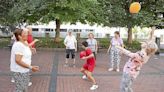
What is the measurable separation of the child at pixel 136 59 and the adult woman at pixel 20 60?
1706mm

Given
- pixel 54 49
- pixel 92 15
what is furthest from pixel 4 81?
pixel 92 15

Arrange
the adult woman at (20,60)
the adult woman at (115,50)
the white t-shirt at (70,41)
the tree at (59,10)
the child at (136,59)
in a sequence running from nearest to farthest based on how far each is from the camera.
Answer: the adult woman at (20,60) < the child at (136,59) < the adult woman at (115,50) < the white t-shirt at (70,41) < the tree at (59,10)

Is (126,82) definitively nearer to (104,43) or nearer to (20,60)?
(20,60)

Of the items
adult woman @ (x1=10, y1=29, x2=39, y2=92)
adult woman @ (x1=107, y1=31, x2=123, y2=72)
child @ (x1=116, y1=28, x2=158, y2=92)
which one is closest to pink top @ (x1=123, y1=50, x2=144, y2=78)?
child @ (x1=116, y1=28, x2=158, y2=92)

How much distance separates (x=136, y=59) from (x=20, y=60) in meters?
2.20

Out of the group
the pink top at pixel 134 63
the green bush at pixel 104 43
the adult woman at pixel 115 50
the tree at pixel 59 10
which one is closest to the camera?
the pink top at pixel 134 63

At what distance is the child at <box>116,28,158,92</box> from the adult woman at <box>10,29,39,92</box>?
1.71 metres

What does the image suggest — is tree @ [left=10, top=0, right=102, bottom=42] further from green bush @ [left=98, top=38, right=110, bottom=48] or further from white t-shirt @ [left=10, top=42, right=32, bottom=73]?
white t-shirt @ [left=10, top=42, right=32, bottom=73]

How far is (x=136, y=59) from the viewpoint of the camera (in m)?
6.46

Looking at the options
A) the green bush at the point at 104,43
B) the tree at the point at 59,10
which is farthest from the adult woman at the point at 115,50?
the green bush at the point at 104,43

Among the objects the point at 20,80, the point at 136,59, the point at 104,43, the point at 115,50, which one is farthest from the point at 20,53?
the point at 104,43

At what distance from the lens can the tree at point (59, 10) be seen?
2416cm

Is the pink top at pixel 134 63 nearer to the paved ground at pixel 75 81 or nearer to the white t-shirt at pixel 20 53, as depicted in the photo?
the white t-shirt at pixel 20 53

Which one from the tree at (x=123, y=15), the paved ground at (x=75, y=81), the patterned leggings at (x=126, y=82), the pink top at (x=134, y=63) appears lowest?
the paved ground at (x=75, y=81)
